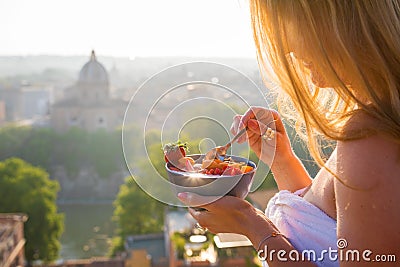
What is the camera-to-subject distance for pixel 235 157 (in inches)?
27.5

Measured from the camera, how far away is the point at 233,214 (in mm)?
638

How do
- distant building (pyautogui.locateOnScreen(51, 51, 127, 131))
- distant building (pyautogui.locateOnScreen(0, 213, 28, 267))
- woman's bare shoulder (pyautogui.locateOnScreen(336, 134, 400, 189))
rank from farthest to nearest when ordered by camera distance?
distant building (pyautogui.locateOnScreen(51, 51, 127, 131)), distant building (pyautogui.locateOnScreen(0, 213, 28, 267)), woman's bare shoulder (pyautogui.locateOnScreen(336, 134, 400, 189))

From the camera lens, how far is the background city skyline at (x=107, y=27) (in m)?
2.58

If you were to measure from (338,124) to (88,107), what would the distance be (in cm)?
1511

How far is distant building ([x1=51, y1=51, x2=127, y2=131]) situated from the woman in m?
11.7

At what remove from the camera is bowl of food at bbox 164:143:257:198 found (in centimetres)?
63

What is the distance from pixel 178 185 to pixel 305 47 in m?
0.22

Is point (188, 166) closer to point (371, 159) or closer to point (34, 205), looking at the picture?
point (371, 159)

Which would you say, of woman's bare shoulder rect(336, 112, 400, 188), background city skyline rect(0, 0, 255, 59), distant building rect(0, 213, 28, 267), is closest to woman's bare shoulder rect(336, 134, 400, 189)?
woman's bare shoulder rect(336, 112, 400, 188)

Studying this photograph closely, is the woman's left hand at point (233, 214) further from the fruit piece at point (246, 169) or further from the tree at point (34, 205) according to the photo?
the tree at point (34, 205)

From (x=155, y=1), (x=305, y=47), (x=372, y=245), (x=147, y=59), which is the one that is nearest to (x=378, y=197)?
(x=372, y=245)

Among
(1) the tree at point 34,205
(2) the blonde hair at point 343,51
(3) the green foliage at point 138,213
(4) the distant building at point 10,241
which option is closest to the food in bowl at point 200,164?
(2) the blonde hair at point 343,51

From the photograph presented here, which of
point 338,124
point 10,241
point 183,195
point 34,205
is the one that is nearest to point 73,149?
point 34,205

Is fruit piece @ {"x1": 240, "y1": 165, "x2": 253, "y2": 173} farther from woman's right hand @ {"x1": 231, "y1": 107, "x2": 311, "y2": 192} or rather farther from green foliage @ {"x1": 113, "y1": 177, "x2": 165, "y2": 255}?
green foliage @ {"x1": 113, "y1": 177, "x2": 165, "y2": 255}
